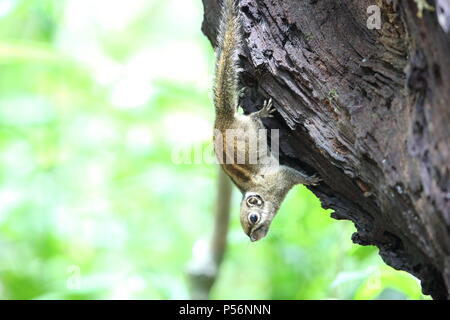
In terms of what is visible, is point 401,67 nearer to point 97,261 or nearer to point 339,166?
point 339,166

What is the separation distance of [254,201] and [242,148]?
0.40 meters

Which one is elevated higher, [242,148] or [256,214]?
[242,148]

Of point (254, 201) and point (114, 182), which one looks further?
point (114, 182)

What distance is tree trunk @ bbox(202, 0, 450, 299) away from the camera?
73.9 inches

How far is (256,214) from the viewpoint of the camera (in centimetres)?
397

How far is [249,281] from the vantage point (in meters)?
6.73

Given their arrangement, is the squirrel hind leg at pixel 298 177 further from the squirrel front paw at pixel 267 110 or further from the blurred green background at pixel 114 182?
the blurred green background at pixel 114 182

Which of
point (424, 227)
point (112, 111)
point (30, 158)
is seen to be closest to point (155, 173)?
point (112, 111)

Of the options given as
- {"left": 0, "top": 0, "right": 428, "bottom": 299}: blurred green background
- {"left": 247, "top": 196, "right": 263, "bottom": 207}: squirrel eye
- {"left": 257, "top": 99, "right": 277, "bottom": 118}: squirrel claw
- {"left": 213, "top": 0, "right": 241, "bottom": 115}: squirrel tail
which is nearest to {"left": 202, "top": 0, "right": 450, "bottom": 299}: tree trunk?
{"left": 257, "top": 99, "right": 277, "bottom": 118}: squirrel claw

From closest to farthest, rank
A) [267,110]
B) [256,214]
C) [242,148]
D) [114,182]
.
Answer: [267,110]
[242,148]
[256,214]
[114,182]

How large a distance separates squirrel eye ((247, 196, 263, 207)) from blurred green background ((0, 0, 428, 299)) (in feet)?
2.02

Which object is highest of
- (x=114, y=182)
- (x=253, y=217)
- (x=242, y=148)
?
(x=114, y=182)

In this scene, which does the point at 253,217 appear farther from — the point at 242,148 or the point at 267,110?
the point at 267,110

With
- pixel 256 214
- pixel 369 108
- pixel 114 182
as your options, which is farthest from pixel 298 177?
pixel 114 182
